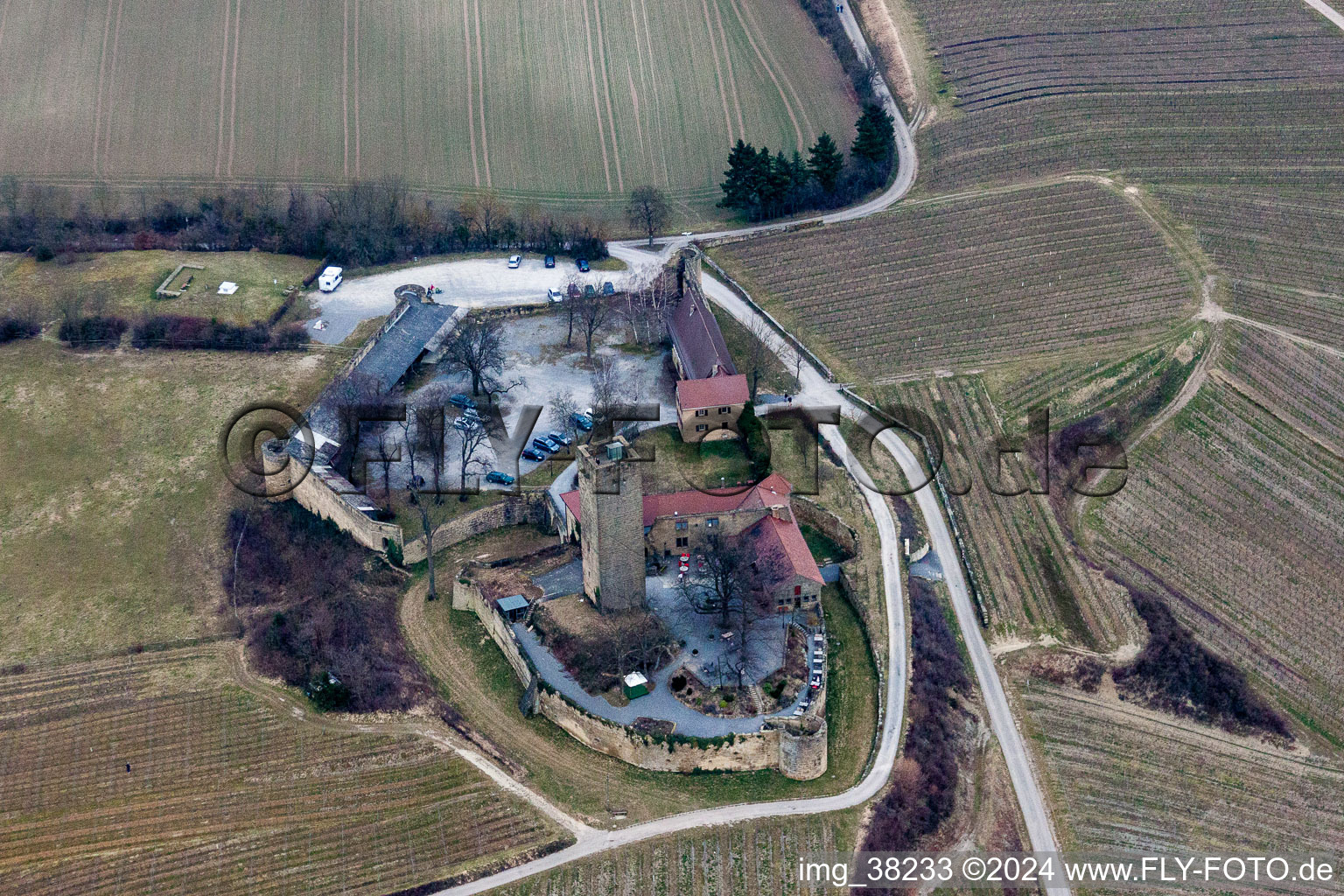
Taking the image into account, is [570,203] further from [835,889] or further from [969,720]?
[835,889]

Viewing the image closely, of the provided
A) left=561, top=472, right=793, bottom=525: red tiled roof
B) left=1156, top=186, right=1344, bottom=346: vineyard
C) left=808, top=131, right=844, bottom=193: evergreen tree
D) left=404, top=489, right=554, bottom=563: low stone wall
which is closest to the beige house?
left=561, top=472, right=793, bottom=525: red tiled roof

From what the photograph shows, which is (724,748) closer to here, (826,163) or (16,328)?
(16,328)

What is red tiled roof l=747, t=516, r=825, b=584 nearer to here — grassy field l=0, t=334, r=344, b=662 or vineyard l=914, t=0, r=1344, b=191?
grassy field l=0, t=334, r=344, b=662

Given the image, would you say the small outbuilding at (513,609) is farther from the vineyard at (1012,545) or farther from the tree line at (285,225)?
the tree line at (285,225)

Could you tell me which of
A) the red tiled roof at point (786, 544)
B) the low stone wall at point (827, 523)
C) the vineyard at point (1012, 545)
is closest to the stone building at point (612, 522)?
the red tiled roof at point (786, 544)

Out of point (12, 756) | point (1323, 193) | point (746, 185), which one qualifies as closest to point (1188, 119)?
point (1323, 193)
